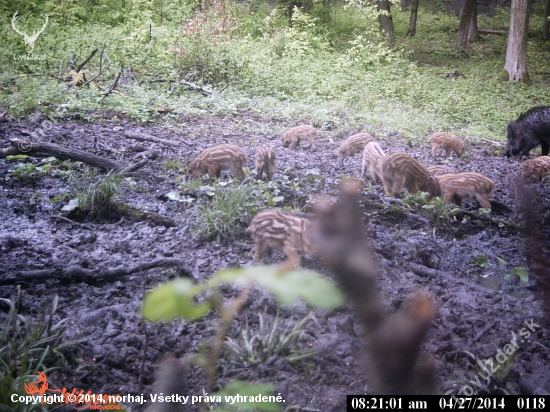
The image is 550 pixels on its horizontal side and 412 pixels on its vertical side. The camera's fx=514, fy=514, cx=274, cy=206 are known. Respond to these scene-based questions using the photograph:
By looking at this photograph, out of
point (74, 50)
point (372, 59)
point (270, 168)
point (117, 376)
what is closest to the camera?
point (117, 376)

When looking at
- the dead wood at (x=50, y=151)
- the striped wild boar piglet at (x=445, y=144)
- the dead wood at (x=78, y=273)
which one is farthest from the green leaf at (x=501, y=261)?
the striped wild boar piglet at (x=445, y=144)

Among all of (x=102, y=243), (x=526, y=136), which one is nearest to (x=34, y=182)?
(x=102, y=243)

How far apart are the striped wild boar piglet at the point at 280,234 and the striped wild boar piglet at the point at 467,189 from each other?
2534mm

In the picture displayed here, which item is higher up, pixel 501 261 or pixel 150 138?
pixel 150 138

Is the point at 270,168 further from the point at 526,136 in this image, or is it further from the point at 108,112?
the point at 526,136

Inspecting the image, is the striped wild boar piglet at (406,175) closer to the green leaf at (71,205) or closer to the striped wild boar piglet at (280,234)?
the striped wild boar piglet at (280,234)

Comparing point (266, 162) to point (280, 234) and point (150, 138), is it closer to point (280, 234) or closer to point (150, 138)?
point (150, 138)

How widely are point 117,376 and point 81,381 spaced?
181 mm

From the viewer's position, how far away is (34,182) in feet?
18.1

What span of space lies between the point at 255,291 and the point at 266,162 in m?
2.82

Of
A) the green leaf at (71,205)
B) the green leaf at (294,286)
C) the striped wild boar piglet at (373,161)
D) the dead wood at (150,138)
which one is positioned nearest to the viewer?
the green leaf at (294,286)

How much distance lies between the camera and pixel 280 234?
3.80 meters

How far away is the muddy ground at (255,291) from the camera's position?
271 cm

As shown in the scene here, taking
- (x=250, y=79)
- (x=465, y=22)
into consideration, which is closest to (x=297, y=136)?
(x=250, y=79)
